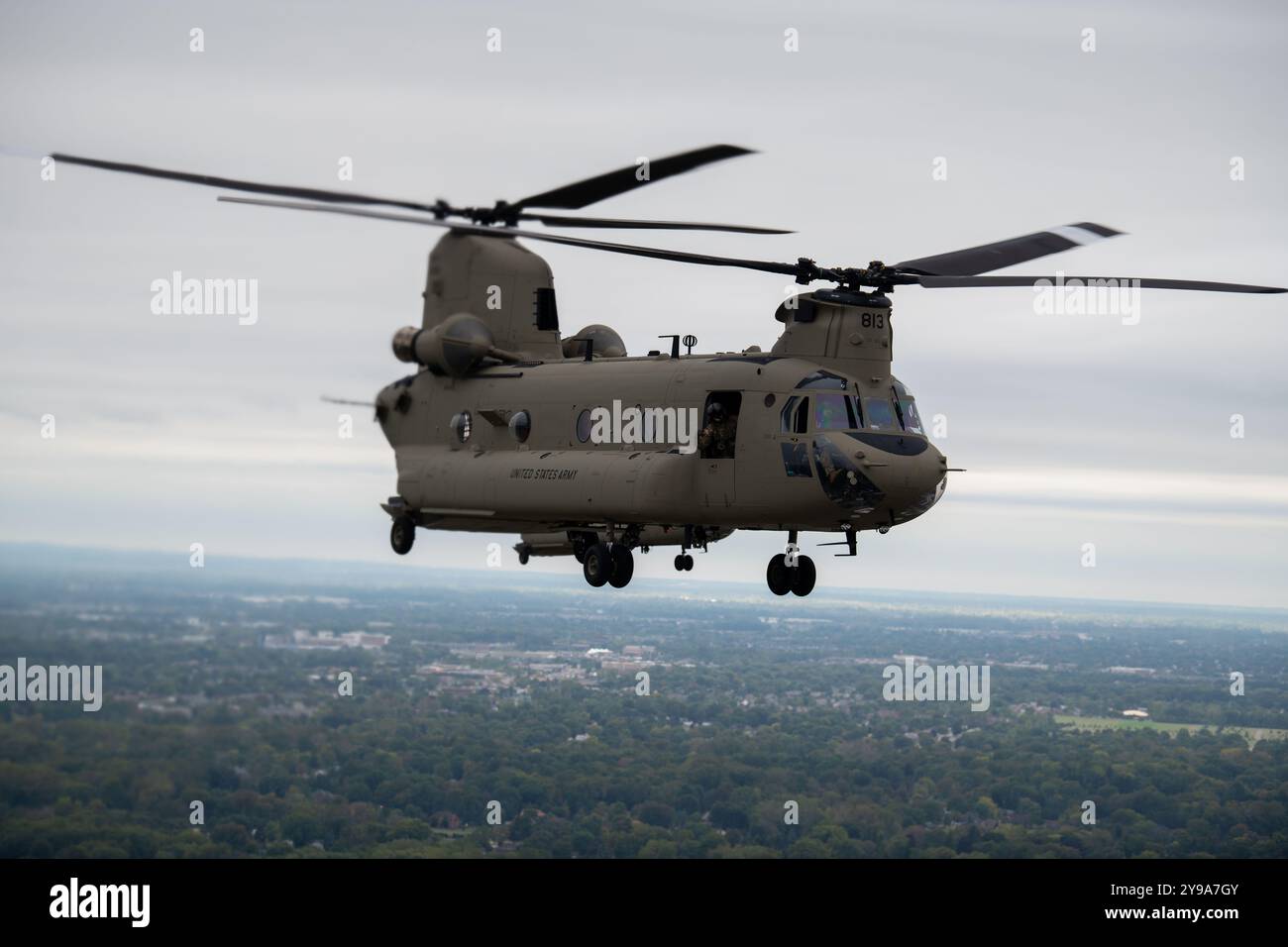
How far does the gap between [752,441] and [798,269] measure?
3773 millimetres

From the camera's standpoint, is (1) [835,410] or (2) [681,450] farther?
(2) [681,450]

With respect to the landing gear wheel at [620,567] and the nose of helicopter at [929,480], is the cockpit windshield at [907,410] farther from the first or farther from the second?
the landing gear wheel at [620,567]

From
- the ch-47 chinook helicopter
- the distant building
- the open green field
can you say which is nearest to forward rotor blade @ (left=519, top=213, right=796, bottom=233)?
the ch-47 chinook helicopter

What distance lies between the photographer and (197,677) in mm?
50562

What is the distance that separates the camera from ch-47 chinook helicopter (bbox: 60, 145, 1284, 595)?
108ft

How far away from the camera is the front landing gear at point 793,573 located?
3509cm

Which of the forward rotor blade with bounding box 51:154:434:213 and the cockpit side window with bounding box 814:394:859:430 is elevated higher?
the forward rotor blade with bounding box 51:154:434:213

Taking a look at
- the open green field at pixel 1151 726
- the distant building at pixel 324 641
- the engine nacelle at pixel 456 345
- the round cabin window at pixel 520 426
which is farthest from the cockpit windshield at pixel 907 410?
the open green field at pixel 1151 726

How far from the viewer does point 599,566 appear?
36844mm

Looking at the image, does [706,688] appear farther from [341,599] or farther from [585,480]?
[585,480]

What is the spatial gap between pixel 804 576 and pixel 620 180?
8964 millimetres

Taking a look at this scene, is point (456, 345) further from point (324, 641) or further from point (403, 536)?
point (324, 641)

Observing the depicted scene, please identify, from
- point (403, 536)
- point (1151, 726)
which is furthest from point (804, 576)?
point (1151, 726)

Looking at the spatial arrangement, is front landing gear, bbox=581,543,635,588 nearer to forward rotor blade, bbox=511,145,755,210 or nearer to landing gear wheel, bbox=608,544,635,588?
landing gear wheel, bbox=608,544,635,588
